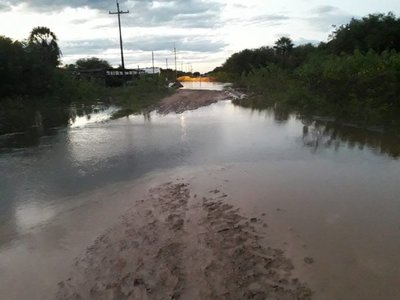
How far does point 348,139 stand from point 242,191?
6.41 m

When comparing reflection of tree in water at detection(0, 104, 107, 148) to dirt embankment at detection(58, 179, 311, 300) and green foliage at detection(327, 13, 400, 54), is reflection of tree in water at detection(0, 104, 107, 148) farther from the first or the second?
green foliage at detection(327, 13, 400, 54)

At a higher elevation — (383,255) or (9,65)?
(9,65)

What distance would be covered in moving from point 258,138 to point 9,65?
70.0 feet

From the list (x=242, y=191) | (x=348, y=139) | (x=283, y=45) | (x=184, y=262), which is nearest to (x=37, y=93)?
(x=348, y=139)

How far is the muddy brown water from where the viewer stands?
477cm

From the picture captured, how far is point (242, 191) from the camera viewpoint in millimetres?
7477

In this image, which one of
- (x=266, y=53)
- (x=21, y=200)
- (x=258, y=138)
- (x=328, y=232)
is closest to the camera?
(x=328, y=232)

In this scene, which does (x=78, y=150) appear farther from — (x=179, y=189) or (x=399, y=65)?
(x=399, y=65)

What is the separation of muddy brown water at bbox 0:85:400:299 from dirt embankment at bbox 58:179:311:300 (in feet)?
0.82

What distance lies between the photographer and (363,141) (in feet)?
39.3

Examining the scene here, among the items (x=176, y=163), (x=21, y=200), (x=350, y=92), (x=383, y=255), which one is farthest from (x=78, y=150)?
(x=350, y=92)

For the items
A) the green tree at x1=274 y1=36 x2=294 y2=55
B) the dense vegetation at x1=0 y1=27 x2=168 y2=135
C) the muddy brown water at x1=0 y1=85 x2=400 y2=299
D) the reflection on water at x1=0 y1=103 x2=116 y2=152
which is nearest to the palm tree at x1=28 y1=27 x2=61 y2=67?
the dense vegetation at x1=0 y1=27 x2=168 y2=135

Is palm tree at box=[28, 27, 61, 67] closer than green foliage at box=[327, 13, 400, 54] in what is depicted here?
No

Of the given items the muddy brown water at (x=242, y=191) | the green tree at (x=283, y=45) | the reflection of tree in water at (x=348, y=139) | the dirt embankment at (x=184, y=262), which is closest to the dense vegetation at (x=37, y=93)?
the muddy brown water at (x=242, y=191)
